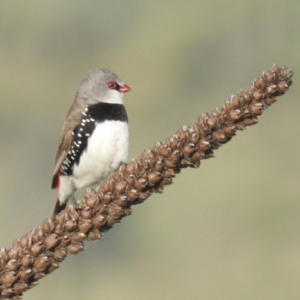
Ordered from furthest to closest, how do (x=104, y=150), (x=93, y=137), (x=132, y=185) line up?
1. (x=93, y=137)
2. (x=104, y=150)
3. (x=132, y=185)

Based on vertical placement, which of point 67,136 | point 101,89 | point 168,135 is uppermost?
point 168,135

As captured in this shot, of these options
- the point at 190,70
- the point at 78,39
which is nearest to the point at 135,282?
the point at 190,70

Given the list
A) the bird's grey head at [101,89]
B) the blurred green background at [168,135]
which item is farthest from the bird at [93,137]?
the blurred green background at [168,135]

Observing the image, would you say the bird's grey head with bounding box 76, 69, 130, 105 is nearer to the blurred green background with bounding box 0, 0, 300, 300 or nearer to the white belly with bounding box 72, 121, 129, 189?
the white belly with bounding box 72, 121, 129, 189

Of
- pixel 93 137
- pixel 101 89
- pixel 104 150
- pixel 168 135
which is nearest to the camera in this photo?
pixel 104 150

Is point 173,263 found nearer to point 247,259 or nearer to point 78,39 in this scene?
point 247,259

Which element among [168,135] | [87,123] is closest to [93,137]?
[87,123]

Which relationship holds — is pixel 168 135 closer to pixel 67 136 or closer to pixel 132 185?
pixel 67 136
